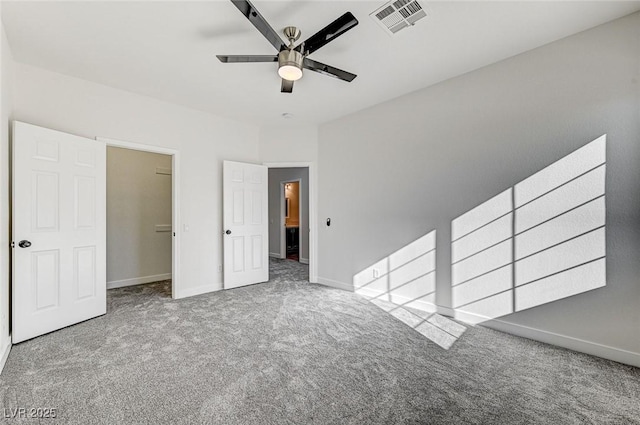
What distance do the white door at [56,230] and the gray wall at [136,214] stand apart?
1.49m

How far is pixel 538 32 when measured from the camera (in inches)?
96.1

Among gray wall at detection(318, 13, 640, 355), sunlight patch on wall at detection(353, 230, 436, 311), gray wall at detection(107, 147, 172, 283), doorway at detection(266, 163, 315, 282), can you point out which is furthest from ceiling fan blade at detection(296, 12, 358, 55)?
doorway at detection(266, 163, 315, 282)

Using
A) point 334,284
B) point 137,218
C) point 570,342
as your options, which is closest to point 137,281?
point 137,218

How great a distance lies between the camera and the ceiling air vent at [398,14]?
209 cm

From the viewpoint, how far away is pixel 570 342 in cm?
247

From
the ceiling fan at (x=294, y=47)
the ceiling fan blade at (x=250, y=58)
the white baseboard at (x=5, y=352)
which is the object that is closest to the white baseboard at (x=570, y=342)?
the ceiling fan at (x=294, y=47)

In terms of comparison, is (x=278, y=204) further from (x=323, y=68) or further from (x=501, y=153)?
(x=501, y=153)

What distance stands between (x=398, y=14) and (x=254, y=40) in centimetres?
124

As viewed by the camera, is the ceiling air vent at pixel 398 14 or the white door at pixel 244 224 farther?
the white door at pixel 244 224

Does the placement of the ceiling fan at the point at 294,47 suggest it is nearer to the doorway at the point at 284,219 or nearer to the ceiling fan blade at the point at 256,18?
the ceiling fan blade at the point at 256,18

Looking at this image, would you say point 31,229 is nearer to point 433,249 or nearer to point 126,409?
point 126,409

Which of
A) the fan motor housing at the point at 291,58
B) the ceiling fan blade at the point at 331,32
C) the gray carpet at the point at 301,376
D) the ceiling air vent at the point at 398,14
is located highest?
the ceiling air vent at the point at 398,14

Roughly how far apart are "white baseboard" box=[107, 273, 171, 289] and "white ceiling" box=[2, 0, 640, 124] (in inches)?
116

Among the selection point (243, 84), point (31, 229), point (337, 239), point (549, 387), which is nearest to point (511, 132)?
point (549, 387)
